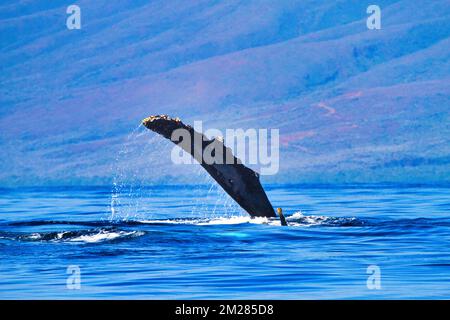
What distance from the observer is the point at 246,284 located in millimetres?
18703

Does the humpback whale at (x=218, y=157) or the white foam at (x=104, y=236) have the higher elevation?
the humpback whale at (x=218, y=157)

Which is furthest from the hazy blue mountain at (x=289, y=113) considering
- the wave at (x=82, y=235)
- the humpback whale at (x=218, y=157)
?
the humpback whale at (x=218, y=157)

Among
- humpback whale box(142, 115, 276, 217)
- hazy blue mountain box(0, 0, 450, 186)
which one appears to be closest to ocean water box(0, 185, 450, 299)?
humpback whale box(142, 115, 276, 217)

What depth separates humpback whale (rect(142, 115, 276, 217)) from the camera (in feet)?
80.6

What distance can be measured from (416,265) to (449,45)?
559 feet

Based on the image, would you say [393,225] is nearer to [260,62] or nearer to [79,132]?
[79,132]

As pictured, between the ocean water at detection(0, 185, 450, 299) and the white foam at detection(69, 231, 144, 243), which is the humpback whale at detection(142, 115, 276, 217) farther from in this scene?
the white foam at detection(69, 231, 144, 243)

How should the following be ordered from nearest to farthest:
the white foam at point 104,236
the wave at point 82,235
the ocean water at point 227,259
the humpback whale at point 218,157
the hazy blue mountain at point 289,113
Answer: the ocean water at point 227,259 → the humpback whale at point 218,157 → the white foam at point 104,236 → the wave at point 82,235 → the hazy blue mountain at point 289,113

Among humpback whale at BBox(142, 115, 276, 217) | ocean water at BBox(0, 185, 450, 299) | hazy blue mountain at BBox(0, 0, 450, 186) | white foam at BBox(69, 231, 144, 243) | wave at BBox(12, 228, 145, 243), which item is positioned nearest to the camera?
ocean water at BBox(0, 185, 450, 299)

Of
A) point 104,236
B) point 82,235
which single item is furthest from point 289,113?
point 104,236

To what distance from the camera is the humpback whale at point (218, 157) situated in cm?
2458

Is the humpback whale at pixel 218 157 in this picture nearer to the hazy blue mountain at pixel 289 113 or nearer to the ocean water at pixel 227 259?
the ocean water at pixel 227 259

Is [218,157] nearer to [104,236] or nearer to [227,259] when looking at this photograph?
[104,236]

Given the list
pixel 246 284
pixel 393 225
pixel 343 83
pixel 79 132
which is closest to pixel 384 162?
pixel 343 83
